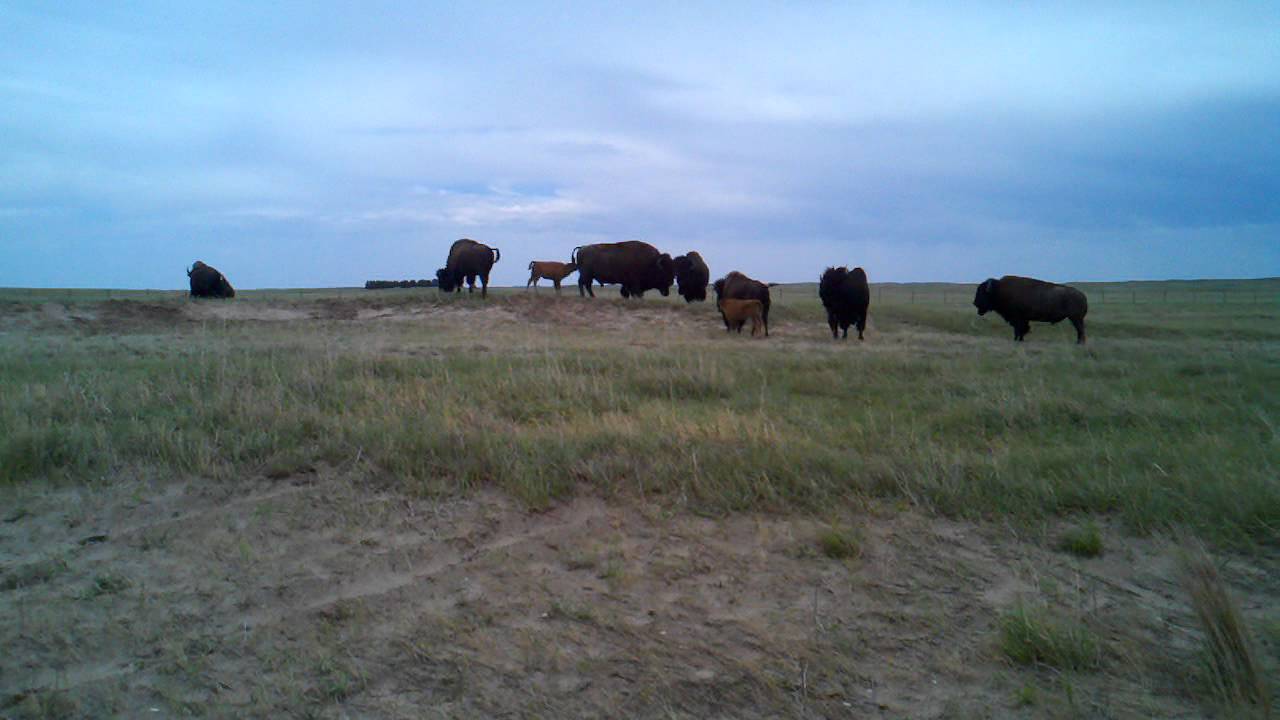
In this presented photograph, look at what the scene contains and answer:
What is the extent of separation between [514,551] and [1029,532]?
3016 mm

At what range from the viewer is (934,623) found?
3932 mm

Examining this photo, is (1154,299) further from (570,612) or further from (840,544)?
(570,612)

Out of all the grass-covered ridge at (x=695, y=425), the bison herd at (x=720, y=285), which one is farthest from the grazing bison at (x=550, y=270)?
the grass-covered ridge at (x=695, y=425)

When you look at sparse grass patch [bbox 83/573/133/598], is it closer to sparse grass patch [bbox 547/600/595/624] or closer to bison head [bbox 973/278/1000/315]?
sparse grass patch [bbox 547/600/595/624]

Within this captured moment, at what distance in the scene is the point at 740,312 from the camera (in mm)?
19734

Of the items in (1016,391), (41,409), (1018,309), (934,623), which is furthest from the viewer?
(1018,309)

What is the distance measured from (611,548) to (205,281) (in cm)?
2903

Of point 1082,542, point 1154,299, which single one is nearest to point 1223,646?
point 1082,542

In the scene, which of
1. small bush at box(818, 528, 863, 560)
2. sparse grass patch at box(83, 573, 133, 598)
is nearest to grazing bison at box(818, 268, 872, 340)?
small bush at box(818, 528, 863, 560)

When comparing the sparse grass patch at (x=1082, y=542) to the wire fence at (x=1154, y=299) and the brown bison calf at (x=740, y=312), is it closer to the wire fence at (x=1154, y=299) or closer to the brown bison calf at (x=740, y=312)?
the brown bison calf at (x=740, y=312)

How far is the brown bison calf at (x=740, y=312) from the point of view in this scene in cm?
1947

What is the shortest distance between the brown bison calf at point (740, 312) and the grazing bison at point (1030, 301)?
591 centimetres

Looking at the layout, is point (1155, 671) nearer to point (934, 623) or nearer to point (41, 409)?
point (934, 623)

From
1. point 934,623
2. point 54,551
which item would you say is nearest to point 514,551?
point 934,623
